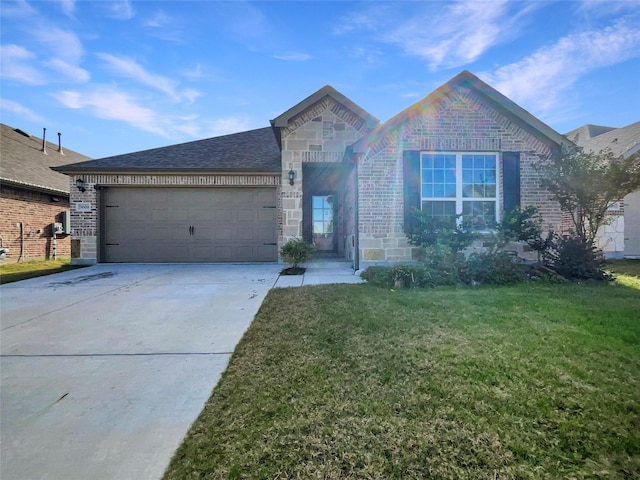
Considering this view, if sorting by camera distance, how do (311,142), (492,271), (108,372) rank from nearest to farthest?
(108,372), (492,271), (311,142)

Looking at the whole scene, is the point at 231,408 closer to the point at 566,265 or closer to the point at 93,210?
the point at 566,265

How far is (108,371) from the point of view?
2.84 metres

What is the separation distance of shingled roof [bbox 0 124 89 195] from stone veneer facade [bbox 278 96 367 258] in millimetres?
9885

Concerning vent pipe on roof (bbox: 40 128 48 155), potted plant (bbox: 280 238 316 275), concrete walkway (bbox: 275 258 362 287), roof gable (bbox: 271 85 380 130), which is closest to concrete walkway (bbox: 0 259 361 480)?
concrete walkway (bbox: 275 258 362 287)

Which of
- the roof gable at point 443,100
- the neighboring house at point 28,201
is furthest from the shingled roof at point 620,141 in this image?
the neighboring house at point 28,201

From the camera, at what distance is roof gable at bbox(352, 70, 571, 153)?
716cm

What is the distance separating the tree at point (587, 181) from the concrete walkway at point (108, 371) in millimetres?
6590

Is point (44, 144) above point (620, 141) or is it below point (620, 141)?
above

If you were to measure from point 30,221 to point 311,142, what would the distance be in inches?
452

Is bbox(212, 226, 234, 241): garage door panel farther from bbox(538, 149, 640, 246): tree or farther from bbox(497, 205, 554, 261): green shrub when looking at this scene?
bbox(538, 149, 640, 246): tree

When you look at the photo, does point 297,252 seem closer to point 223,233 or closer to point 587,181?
point 223,233

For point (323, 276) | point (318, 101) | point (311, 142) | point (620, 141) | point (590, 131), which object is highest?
point (590, 131)

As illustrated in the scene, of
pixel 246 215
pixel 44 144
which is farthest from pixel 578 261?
pixel 44 144

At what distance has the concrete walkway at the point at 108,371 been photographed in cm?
183
